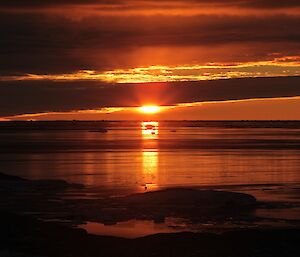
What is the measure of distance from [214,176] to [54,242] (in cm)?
2188

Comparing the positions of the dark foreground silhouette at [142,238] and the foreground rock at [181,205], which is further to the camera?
the foreground rock at [181,205]

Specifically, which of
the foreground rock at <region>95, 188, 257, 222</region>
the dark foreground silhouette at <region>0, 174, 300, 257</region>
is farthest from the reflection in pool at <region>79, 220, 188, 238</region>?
the foreground rock at <region>95, 188, 257, 222</region>

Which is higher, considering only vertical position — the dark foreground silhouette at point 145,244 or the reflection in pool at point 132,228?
the reflection in pool at point 132,228

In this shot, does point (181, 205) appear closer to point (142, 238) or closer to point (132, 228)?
point (132, 228)

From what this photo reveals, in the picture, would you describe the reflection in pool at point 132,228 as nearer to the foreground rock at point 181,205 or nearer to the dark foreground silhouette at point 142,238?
the dark foreground silhouette at point 142,238

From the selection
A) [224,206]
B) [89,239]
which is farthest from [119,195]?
[89,239]

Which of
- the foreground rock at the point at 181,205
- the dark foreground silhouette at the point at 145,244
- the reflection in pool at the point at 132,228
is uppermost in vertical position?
the foreground rock at the point at 181,205

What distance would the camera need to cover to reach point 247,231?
65.0ft

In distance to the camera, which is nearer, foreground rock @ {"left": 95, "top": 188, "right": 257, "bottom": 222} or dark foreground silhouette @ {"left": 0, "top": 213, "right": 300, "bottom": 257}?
dark foreground silhouette @ {"left": 0, "top": 213, "right": 300, "bottom": 257}

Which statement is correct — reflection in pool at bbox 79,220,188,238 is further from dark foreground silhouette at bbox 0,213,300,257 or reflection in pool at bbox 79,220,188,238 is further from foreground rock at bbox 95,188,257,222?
dark foreground silhouette at bbox 0,213,300,257

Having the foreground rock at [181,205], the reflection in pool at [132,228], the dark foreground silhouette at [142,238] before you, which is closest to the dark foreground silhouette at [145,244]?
the dark foreground silhouette at [142,238]

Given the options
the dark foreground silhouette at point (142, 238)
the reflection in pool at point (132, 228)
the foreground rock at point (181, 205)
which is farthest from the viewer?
the foreground rock at point (181, 205)

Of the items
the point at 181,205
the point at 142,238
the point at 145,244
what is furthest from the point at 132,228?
the point at 181,205

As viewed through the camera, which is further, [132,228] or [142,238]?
[132,228]
